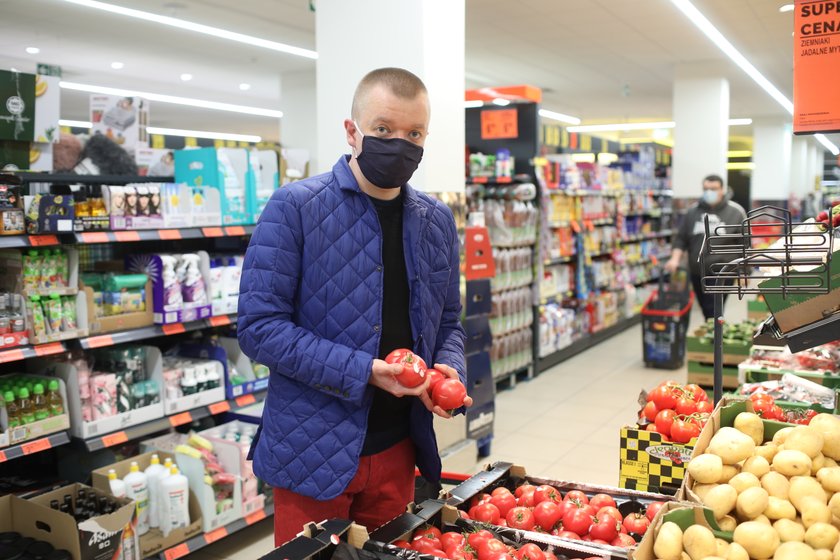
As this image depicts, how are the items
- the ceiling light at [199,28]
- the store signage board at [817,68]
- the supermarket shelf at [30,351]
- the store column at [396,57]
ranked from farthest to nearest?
the ceiling light at [199,28], the store column at [396,57], the supermarket shelf at [30,351], the store signage board at [817,68]

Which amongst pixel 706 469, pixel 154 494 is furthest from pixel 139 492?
pixel 706 469

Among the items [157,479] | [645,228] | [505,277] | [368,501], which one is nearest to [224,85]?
[645,228]

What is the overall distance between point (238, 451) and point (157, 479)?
0.45 metres

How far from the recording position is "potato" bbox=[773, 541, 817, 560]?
1.59 metres

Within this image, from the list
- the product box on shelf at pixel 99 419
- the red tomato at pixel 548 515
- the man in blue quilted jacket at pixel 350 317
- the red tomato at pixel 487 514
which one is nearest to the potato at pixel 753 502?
the red tomato at pixel 548 515

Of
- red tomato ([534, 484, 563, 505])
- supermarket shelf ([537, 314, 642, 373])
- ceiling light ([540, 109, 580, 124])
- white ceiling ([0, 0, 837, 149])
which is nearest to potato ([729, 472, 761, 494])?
red tomato ([534, 484, 563, 505])

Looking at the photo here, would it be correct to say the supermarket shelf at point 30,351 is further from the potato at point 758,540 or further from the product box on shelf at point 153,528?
the potato at point 758,540

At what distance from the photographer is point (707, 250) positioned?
2.02m

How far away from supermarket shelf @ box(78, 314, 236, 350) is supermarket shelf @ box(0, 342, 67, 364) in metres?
0.12

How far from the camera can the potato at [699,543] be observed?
5.29 ft

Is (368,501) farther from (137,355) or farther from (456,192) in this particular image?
(456,192)

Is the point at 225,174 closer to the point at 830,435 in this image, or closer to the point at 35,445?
the point at 35,445

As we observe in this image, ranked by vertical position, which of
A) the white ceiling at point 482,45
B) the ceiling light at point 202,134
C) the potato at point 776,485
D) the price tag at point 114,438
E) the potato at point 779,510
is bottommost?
the price tag at point 114,438

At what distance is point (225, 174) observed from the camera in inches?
169
